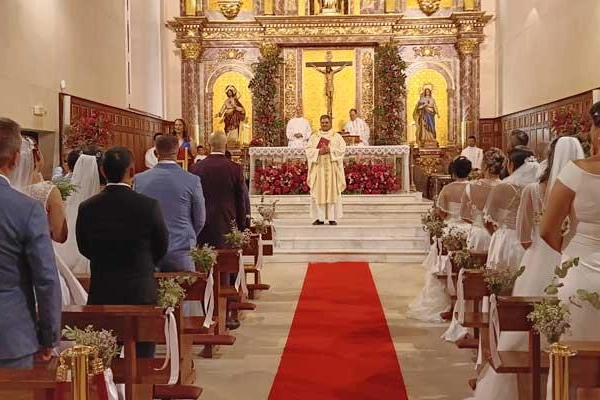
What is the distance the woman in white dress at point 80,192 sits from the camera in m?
6.05

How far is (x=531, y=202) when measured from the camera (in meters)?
4.73

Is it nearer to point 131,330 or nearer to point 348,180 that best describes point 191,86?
point 348,180

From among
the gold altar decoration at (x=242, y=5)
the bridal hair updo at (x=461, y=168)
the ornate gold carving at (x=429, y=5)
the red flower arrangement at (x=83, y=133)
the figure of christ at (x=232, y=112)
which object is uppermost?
the gold altar decoration at (x=242, y=5)

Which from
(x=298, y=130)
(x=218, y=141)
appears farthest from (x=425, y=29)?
(x=218, y=141)

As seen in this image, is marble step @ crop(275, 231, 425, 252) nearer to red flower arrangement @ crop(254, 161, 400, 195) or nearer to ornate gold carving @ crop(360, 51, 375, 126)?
red flower arrangement @ crop(254, 161, 400, 195)

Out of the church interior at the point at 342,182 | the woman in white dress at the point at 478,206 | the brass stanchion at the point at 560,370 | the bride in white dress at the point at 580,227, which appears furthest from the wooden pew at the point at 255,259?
the brass stanchion at the point at 560,370

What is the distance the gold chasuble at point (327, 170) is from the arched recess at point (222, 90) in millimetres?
7291

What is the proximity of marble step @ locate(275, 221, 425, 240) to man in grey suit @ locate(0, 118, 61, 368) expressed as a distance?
10.0 m

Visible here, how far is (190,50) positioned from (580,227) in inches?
693

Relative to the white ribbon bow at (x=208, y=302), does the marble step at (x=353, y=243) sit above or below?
below

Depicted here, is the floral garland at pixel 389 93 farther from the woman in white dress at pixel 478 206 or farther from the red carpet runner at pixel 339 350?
the woman in white dress at pixel 478 206

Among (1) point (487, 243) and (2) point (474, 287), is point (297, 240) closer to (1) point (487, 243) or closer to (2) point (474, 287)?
(1) point (487, 243)

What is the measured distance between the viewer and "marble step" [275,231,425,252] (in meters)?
12.8

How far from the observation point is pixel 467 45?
1994 centimetres
